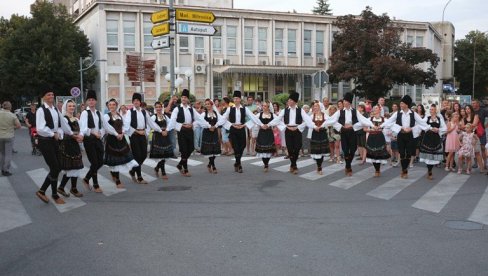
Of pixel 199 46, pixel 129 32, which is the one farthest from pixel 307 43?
pixel 129 32

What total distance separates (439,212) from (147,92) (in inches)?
1404

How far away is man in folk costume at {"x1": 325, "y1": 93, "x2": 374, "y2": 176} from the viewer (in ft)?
41.9

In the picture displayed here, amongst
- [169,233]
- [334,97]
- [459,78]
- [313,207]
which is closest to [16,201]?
[169,233]

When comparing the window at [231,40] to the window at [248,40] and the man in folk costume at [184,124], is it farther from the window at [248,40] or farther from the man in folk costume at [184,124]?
the man in folk costume at [184,124]

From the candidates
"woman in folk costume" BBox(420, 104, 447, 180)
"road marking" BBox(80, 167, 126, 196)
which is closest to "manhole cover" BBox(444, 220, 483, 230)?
"woman in folk costume" BBox(420, 104, 447, 180)

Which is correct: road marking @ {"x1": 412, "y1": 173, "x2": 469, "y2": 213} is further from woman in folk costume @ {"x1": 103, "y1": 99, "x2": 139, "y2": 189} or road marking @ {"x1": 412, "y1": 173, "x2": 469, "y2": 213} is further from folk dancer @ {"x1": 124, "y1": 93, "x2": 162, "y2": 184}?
folk dancer @ {"x1": 124, "y1": 93, "x2": 162, "y2": 184}

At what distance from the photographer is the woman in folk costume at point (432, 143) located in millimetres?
12289

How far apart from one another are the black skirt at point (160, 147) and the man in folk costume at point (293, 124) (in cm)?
294

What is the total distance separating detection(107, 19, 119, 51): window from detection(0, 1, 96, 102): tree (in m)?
2.93

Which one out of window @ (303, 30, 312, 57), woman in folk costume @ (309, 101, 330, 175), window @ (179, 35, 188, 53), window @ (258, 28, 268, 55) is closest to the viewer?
woman in folk costume @ (309, 101, 330, 175)

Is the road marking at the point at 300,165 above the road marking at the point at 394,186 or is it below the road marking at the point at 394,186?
below

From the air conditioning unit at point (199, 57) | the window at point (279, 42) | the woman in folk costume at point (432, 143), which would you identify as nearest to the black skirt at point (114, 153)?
the woman in folk costume at point (432, 143)

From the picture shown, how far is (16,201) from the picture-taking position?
957 centimetres

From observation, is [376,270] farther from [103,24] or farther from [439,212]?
[103,24]
